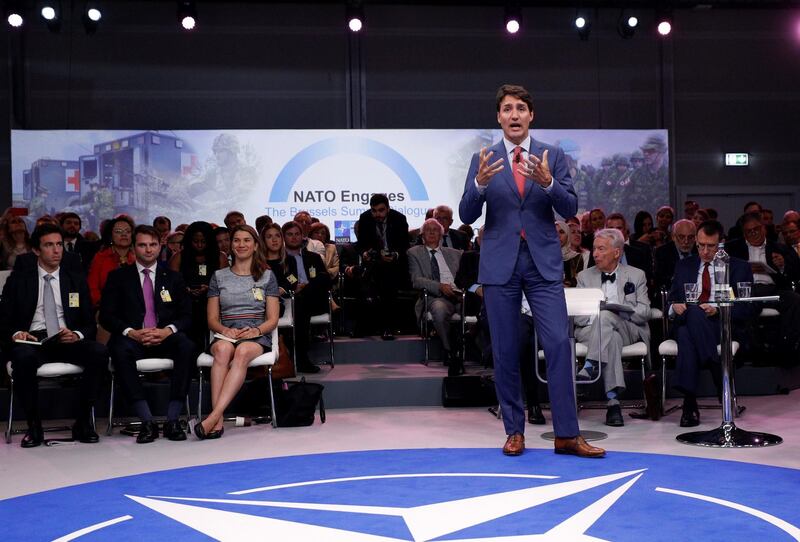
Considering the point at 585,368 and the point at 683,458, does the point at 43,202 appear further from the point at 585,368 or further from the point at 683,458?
the point at 683,458

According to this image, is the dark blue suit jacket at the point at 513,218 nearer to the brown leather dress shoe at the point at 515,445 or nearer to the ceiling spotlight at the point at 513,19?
the brown leather dress shoe at the point at 515,445

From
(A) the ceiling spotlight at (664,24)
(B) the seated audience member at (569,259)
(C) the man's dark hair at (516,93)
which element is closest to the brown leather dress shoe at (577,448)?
(C) the man's dark hair at (516,93)

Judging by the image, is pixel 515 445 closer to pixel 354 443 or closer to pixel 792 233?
pixel 354 443

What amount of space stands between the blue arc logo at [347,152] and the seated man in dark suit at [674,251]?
4.03 metres

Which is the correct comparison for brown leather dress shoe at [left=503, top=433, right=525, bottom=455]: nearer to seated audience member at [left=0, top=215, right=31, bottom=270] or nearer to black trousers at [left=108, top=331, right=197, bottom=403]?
black trousers at [left=108, top=331, right=197, bottom=403]

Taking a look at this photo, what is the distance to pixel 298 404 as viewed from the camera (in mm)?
5691

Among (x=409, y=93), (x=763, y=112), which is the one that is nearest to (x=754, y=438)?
(x=409, y=93)

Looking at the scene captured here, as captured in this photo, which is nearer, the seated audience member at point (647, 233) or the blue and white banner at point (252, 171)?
the seated audience member at point (647, 233)

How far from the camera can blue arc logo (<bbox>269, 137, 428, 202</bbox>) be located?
10.8 meters

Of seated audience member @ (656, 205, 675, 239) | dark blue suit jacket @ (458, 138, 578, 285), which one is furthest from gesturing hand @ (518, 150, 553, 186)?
seated audience member @ (656, 205, 675, 239)

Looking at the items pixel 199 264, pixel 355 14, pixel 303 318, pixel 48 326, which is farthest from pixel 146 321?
pixel 355 14

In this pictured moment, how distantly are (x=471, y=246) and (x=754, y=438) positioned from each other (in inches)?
168

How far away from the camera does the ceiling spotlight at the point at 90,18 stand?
1124 cm

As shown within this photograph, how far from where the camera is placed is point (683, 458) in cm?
436
